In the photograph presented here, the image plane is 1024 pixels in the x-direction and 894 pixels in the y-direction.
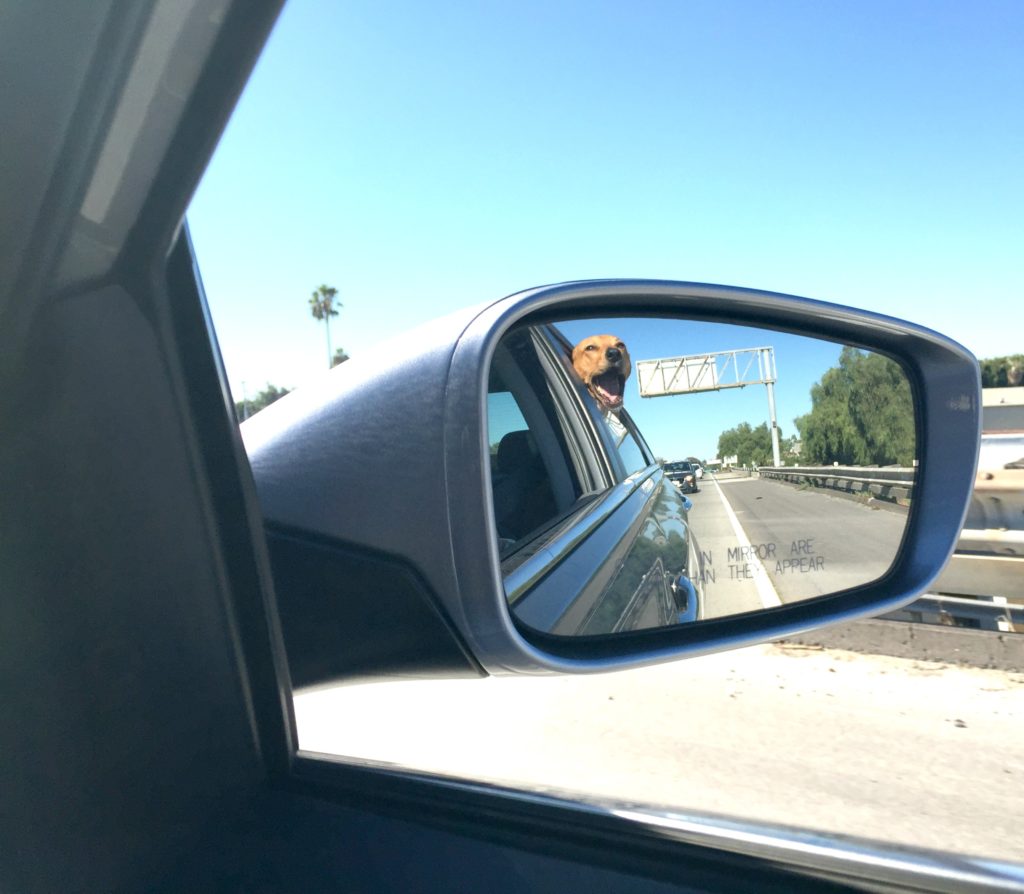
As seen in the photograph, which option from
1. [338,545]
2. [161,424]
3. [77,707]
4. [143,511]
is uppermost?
[161,424]

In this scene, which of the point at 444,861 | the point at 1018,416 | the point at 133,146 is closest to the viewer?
the point at 133,146

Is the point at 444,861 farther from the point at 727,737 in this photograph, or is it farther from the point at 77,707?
the point at 727,737

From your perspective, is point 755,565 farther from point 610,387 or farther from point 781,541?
point 610,387

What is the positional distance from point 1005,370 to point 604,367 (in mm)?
72434

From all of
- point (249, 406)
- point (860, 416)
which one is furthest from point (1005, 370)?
point (860, 416)

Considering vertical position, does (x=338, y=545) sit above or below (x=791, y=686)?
above

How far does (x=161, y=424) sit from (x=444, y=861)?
113cm

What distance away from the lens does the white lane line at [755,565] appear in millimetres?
2664

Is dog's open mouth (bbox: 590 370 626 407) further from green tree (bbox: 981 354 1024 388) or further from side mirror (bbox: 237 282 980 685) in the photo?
green tree (bbox: 981 354 1024 388)

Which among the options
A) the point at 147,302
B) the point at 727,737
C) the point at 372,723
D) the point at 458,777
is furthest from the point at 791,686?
the point at 147,302

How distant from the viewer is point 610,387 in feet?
8.00

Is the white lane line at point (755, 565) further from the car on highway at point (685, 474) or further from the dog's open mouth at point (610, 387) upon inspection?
the dog's open mouth at point (610, 387)

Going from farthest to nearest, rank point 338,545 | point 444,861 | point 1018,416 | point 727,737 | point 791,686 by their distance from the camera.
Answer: point 1018,416 < point 791,686 < point 727,737 < point 444,861 < point 338,545

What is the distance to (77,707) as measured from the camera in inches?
66.6
